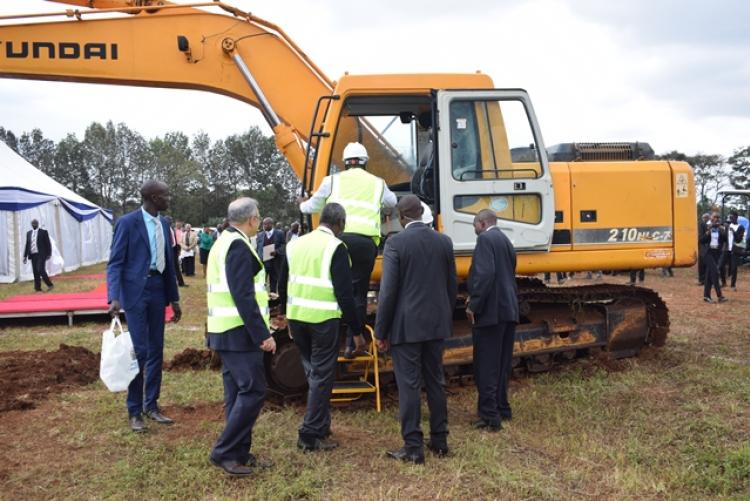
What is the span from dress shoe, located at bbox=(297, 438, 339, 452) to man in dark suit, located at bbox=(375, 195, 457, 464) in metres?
0.49

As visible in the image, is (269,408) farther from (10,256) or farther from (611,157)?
(10,256)

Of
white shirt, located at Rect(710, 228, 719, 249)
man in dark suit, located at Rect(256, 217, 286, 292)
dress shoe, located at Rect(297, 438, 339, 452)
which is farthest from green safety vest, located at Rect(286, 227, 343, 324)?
white shirt, located at Rect(710, 228, 719, 249)

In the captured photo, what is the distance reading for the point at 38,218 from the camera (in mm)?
19000

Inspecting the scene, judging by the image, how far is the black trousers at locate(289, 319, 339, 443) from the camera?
4914mm

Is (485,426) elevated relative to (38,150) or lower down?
lower down

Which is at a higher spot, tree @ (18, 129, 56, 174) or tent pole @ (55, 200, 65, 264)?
tree @ (18, 129, 56, 174)

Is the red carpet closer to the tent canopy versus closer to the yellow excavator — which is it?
the yellow excavator

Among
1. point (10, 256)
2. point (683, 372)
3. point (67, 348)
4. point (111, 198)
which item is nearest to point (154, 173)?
point (111, 198)

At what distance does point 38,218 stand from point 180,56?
1436 cm

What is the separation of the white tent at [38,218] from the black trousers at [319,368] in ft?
51.3

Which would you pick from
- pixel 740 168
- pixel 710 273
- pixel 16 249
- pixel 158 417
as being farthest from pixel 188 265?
pixel 740 168

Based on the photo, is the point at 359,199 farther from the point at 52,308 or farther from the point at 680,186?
the point at 52,308

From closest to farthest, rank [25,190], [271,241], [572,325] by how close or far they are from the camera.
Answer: [572,325] < [271,241] < [25,190]

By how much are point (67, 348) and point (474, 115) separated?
19.5ft
